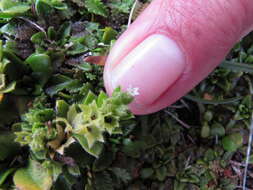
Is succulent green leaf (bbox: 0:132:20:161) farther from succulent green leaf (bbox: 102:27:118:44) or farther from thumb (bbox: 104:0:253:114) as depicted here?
succulent green leaf (bbox: 102:27:118:44)

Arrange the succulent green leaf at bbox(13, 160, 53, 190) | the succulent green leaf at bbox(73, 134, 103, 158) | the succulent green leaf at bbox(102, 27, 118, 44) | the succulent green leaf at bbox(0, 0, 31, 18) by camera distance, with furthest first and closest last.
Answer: the succulent green leaf at bbox(102, 27, 118, 44)
the succulent green leaf at bbox(0, 0, 31, 18)
the succulent green leaf at bbox(13, 160, 53, 190)
the succulent green leaf at bbox(73, 134, 103, 158)

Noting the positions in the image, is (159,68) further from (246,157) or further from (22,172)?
(246,157)

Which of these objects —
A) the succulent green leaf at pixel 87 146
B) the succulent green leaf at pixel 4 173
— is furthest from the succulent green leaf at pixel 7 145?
the succulent green leaf at pixel 87 146

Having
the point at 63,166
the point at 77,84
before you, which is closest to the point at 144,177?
the point at 63,166

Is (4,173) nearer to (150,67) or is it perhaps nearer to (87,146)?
(87,146)

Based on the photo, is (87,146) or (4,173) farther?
(4,173)

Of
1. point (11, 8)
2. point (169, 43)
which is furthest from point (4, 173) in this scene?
point (169, 43)

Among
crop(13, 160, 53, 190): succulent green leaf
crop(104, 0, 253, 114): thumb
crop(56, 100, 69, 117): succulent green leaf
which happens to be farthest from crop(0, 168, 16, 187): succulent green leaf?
crop(104, 0, 253, 114): thumb

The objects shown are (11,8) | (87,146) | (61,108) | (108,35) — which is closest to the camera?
(87,146)
